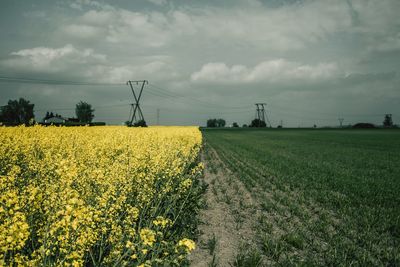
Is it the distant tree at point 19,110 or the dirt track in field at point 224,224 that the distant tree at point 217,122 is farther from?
the dirt track in field at point 224,224

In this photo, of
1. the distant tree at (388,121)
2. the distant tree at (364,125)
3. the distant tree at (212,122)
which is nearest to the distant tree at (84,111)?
the distant tree at (212,122)

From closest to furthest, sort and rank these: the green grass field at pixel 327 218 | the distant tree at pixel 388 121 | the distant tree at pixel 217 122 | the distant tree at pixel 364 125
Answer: the green grass field at pixel 327 218 < the distant tree at pixel 364 125 < the distant tree at pixel 388 121 < the distant tree at pixel 217 122

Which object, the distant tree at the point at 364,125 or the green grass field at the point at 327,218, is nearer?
the green grass field at the point at 327,218

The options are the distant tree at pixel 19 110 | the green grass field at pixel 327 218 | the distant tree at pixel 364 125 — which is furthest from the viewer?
the distant tree at pixel 364 125

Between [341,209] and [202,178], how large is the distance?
7159 millimetres

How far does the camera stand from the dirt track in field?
6.16 m

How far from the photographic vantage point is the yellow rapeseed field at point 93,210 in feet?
10.0

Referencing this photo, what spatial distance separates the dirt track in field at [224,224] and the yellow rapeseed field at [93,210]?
47 centimetres

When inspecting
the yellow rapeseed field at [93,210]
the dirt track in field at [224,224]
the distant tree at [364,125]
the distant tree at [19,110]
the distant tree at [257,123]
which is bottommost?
the dirt track in field at [224,224]

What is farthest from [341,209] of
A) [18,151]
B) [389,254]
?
[18,151]

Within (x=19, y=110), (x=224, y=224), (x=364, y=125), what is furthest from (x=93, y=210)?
(x=364, y=125)

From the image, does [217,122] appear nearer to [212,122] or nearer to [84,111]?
[212,122]

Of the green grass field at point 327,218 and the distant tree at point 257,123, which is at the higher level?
the distant tree at point 257,123

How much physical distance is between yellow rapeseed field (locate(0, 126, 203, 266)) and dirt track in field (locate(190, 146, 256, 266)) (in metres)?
0.47
